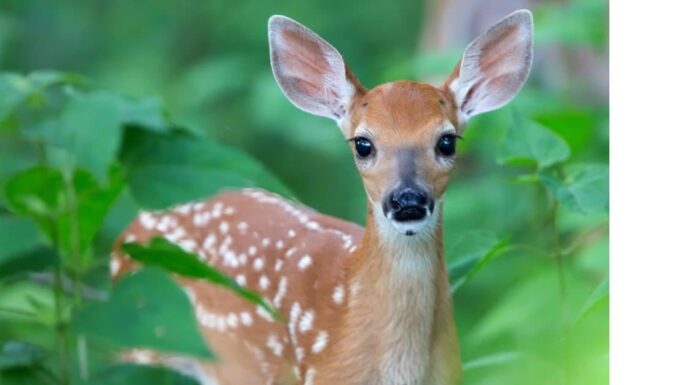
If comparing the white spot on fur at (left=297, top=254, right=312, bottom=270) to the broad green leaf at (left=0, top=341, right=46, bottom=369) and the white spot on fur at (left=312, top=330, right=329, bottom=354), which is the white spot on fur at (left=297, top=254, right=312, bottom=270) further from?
the broad green leaf at (left=0, top=341, right=46, bottom=369)

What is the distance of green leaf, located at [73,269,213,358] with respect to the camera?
1.26m

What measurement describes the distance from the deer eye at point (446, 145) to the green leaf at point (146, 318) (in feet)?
1.56

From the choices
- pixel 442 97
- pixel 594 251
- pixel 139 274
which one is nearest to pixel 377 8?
pixel 442 97

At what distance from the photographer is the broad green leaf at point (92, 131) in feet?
4.62

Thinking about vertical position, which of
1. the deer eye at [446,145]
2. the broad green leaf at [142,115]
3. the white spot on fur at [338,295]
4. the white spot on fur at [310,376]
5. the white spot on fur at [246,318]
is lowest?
the white spot on fur at [310,376]

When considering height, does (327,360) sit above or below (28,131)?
below

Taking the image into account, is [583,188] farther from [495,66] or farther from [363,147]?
[363,147]

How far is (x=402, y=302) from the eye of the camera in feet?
5.56

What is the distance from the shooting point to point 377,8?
80.7 inches

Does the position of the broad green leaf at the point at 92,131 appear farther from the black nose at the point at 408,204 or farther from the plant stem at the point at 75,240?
the black nose at the point at 408,204

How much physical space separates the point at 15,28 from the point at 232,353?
55cm

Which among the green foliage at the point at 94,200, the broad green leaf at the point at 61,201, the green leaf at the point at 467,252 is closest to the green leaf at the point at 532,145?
the green leaf at the point at 467,252
